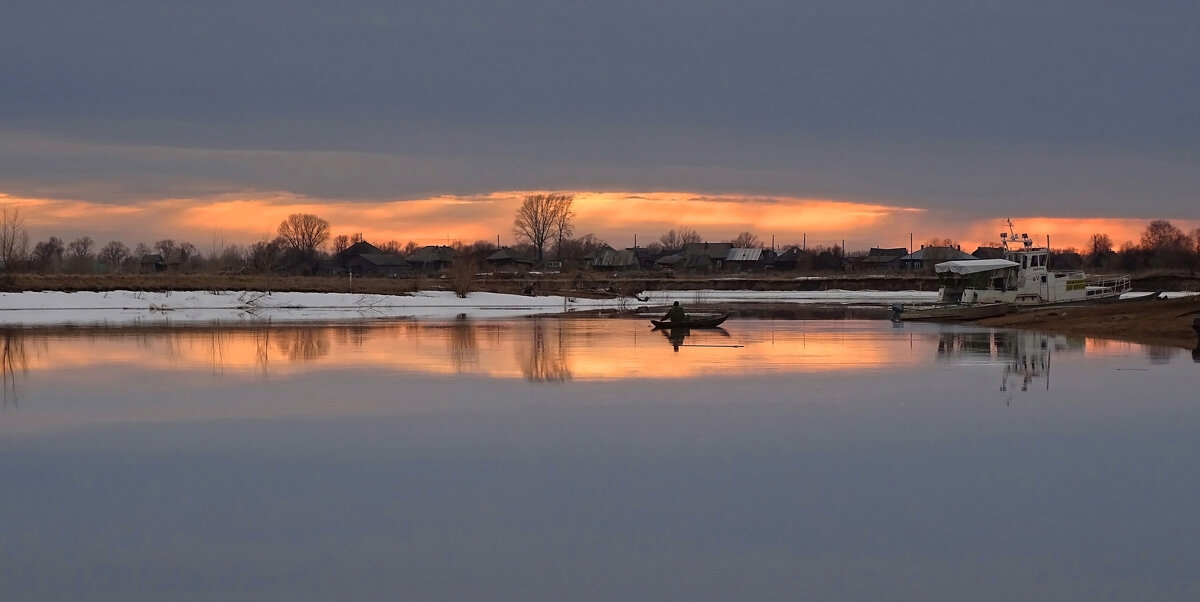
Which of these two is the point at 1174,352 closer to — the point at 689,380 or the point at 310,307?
the point at 689,380

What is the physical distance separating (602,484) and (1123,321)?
108 ft

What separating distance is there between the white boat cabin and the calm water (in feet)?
89.9

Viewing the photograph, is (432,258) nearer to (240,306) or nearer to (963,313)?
(240,306)

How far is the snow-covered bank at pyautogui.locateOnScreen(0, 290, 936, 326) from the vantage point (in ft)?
181

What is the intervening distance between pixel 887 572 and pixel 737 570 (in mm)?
1237

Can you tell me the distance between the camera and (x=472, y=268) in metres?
81.5

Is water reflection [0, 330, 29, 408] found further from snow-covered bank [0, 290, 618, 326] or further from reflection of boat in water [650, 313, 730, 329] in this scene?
reflection of boat in water [650, 313, 730, 329]

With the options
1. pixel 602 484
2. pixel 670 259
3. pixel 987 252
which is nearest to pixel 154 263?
pixel 670 259

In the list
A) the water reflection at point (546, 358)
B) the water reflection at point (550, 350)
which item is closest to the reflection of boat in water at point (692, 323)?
the water reflection at point (550, 350)

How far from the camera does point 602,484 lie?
1353cm

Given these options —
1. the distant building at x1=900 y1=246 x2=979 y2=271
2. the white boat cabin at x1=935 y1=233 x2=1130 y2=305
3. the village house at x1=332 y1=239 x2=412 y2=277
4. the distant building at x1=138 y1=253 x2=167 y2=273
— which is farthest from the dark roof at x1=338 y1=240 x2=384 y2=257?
the white boat cabin at x1=935 y1=233 x2=1130 y2=305

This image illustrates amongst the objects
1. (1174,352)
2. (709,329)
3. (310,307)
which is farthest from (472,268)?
(1174,352)

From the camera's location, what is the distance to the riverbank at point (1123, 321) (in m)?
36.7

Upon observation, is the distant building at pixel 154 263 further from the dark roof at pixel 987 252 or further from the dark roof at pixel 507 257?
the dark roof at pixel 987 252
